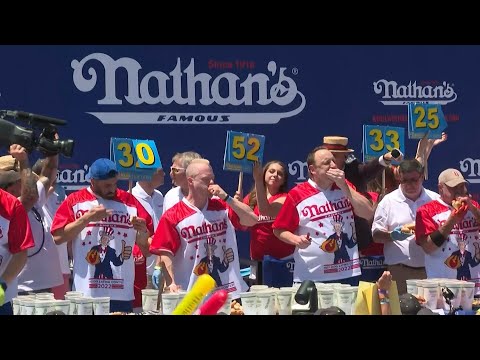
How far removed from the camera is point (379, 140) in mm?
9016

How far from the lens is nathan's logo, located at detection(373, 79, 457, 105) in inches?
400

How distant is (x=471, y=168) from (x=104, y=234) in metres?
4.28

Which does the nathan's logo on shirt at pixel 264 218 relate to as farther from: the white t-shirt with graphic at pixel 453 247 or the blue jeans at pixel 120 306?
the blue jeans at pixel 120 306

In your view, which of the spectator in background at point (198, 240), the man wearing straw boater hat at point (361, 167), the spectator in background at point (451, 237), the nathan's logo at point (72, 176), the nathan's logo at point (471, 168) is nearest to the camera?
the spectator in background at point (198, 240)

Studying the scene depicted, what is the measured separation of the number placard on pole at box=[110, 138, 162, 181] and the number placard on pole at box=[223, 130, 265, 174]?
60cm

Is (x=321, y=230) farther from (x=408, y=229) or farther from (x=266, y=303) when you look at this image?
(x=266, y=303)

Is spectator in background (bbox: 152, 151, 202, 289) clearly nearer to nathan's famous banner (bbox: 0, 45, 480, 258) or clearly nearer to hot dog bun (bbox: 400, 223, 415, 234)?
nathan's famous banner (bbox: 0, 45, 480, 258)

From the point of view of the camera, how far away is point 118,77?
32.8ft

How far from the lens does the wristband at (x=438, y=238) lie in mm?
7219

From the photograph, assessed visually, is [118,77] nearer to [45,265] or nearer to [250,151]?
[250,151]

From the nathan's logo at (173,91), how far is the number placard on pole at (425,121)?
144 cm

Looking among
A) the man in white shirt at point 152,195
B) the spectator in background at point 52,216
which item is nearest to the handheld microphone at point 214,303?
the spectator in background at point 52,216
